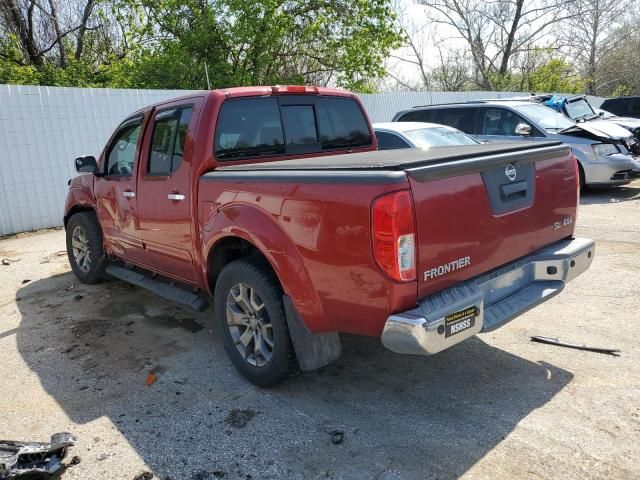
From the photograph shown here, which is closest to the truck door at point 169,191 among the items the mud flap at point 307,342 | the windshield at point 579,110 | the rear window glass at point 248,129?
the rear window glass at point 248,129

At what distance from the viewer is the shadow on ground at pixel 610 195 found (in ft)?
30.8

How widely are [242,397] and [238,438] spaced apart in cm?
47

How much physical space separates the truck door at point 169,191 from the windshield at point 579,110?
10.1 metres

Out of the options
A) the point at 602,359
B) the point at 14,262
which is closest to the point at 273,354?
the point at 602,359

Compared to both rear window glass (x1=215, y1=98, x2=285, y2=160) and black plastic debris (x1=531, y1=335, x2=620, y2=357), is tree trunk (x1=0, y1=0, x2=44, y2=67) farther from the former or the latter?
black plastic debris (x1=531, y1=335, x2=620, y2=357)

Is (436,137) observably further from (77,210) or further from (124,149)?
(77,210)

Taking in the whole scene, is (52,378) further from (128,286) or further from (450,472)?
(450,472)

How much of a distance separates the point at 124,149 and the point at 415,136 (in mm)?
4564

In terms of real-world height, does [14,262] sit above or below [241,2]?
below

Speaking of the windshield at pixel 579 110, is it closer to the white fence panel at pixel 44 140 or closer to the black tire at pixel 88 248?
the white fence panel at pixel 44 140

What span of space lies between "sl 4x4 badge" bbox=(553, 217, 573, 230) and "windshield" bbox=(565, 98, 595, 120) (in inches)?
361

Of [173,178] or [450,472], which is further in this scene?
[173,178]

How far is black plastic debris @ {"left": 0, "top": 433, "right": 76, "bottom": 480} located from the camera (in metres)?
2.62

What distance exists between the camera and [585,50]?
34.5 meters
